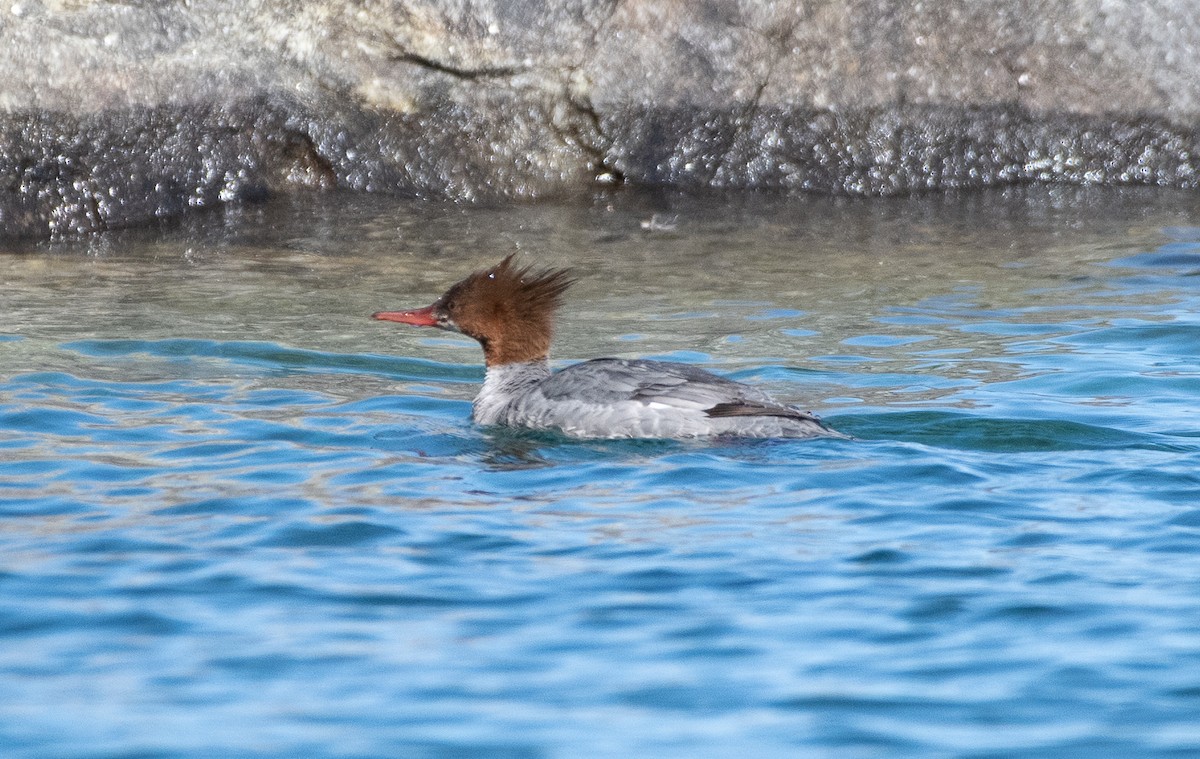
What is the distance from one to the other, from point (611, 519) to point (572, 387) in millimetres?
1461

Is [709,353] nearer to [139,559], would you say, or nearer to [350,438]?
[350,438]

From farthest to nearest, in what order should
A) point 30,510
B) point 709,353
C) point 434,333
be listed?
point 434,333 < point 709,353 < point 30,510

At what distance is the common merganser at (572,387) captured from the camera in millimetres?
6250

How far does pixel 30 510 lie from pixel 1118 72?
8.05 m

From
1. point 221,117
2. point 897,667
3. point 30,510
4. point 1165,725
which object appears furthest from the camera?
point 221,117

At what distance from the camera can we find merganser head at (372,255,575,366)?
7.04 meters

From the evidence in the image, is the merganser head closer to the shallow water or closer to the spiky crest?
the spiky crest

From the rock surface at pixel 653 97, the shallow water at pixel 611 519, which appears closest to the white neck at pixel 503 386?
the shallow water at pixel 611 519

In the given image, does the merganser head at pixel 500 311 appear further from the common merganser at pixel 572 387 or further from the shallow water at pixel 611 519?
the shallow water at pixel 611 519

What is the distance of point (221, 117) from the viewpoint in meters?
10.5

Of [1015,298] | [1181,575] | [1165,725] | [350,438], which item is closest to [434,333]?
[350,438]

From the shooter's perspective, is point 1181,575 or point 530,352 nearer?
point 1181,575

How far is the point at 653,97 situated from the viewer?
10766 mm

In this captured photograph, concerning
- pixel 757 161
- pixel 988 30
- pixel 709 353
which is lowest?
pixel 709 353
